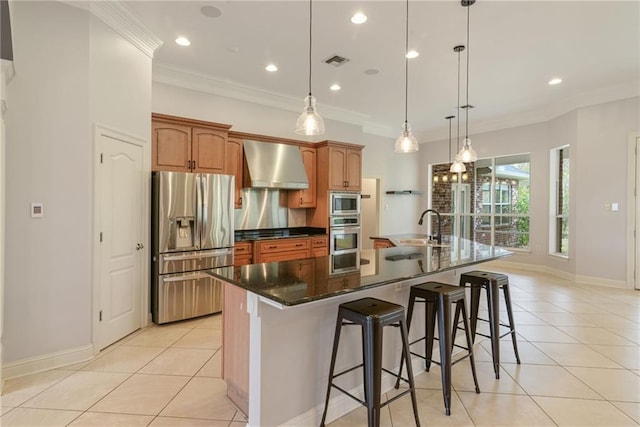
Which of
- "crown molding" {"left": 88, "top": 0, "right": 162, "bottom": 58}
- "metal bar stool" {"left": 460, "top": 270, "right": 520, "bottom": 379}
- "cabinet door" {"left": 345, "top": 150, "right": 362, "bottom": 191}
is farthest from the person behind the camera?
"cabinet door" {"left": 345, "top": 150, "right": 362, "bottom": 191}

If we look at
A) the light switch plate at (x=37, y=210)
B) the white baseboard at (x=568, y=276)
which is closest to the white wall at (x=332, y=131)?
the light switch plate at (x=37, y=210)

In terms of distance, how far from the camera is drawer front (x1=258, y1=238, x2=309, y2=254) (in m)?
4.62

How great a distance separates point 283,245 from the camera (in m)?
4.86

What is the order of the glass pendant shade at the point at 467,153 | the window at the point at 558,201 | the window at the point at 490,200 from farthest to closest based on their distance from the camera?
the window at the point at 490,200 < the window at the point at 558,201 < the glass pendant shade at the point at 467,153

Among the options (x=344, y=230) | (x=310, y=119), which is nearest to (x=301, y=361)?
(x=310, y=119)

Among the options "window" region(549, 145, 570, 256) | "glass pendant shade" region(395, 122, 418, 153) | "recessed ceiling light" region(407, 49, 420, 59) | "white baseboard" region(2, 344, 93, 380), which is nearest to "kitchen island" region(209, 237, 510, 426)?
"glass pendant shade" region(395, 122, 418, 153)

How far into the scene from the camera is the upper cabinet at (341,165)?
5.48 m

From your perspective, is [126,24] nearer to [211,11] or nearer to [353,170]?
[211,11]

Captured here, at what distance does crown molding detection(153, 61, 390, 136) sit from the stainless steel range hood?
0.80 metres

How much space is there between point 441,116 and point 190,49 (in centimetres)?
496

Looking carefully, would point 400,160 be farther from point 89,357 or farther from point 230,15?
point 89,357

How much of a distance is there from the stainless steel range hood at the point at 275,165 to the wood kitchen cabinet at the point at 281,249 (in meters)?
0.84

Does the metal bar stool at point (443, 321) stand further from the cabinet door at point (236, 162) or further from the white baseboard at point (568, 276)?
the white baseboard at point (568, 276)

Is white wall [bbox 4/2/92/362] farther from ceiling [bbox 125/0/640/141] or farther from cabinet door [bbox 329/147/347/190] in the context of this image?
cabinet door [bbox 329/147/347/190]
